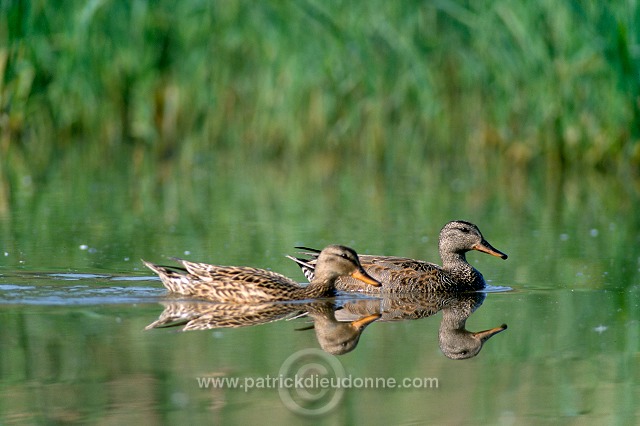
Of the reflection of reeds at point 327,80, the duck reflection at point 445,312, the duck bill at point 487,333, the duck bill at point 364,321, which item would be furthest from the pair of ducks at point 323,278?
the reflection of reeds at point 327,80

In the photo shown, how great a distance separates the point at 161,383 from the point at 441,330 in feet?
6.58

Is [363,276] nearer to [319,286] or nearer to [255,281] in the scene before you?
[319,286]

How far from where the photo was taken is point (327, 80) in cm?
1566

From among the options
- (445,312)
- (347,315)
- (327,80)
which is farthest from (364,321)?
(327,80)

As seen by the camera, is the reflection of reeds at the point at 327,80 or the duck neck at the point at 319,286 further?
the reflection of reeds at the point at 327,80

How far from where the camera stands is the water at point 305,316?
5.55m

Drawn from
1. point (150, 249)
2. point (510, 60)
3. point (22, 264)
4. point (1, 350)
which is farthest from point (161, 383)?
point (510, 60)

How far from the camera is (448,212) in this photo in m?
12.3

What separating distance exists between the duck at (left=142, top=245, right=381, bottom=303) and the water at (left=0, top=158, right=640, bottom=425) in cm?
19

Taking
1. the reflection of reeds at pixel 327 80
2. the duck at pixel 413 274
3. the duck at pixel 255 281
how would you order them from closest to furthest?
the duck at pixel 255 281 < the duck at pixel 413 274 < the reflection of reeds at pixel 327 80

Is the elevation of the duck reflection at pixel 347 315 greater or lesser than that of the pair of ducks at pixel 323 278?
lesser

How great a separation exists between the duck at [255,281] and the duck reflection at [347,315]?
93 millimetres

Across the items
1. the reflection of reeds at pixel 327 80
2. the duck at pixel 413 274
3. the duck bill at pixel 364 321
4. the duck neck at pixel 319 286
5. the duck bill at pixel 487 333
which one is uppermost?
the reflection of reeds at pixel 327 80

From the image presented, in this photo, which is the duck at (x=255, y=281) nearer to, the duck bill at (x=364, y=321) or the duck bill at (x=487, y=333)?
the duck bill at (x=364, y=321)
